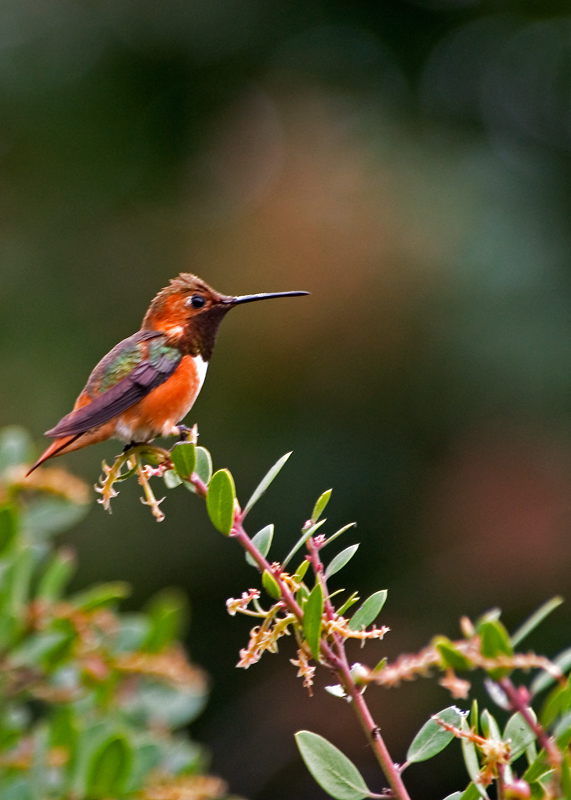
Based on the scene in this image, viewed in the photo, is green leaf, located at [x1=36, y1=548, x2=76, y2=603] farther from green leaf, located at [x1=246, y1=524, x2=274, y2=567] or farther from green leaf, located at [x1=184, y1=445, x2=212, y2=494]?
green leaf, located at [x1=246, y1=524, x2=274, y2=567]

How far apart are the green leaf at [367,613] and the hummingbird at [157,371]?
662 millimetres

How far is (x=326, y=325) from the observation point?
20.8ft

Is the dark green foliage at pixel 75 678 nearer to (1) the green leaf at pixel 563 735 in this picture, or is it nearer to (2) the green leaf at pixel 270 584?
(2) the green leaf at pixel 270 584

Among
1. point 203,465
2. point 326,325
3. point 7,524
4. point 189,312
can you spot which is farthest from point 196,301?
point 326,325

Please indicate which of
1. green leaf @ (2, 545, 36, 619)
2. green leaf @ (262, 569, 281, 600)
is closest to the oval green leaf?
green leaf @ (262, 569, 281, 600)

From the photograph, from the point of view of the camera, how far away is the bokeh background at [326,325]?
19.8ft

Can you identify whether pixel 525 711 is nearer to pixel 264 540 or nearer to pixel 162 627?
pixel 264 540

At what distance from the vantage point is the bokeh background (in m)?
6.02

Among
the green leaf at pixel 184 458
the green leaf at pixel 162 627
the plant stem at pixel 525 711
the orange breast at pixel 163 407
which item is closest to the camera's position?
the plant stem at pixel 525 711

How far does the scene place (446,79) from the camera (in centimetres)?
756

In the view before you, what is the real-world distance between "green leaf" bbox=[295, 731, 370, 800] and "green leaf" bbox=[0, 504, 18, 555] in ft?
2.48

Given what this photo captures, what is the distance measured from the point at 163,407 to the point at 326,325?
15.8ft

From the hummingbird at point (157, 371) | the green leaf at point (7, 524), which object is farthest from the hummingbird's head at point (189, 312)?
the green leaf at point (7, 524)

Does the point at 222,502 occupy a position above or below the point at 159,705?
above
